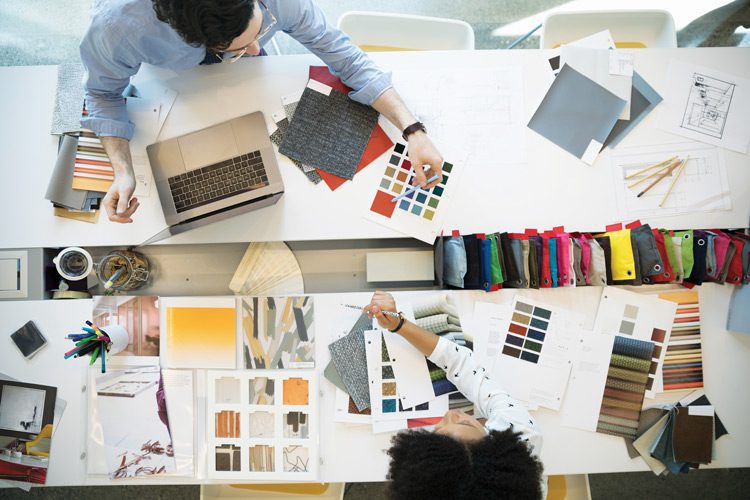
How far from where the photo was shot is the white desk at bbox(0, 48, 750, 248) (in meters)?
1.79

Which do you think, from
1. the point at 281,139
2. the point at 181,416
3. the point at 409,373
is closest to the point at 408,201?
the point at 281,139

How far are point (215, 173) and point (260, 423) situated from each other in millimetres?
909

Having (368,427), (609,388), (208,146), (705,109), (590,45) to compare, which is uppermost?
(590,45)

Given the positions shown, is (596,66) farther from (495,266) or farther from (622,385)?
(622,385)

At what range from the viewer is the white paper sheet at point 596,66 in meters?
→ 1.84

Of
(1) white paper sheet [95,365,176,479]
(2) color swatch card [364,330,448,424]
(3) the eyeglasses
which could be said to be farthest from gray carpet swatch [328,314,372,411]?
(3) the eyeglasses

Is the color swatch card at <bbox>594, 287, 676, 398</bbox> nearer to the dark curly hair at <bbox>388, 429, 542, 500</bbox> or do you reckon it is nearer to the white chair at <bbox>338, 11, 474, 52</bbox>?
the dark curly hair at <bbox>388, 429, 542, 500</bbox>

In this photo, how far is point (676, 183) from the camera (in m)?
1.84

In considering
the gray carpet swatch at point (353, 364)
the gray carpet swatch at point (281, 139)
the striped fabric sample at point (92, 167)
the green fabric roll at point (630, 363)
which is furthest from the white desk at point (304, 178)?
the green fabric roll at point (630, 363)

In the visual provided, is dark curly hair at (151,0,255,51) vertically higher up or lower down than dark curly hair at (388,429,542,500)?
higher up

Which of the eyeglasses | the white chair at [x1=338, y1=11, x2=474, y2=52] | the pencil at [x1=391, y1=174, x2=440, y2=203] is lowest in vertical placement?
the pencil at [x1=391, y1=174, x2=440, y2=203]

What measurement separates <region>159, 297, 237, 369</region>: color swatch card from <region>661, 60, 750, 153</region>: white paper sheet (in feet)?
5.87

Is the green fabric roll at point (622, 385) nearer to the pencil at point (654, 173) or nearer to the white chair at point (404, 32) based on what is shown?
the pencil at point (654, 173)

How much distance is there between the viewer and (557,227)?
1827mm
